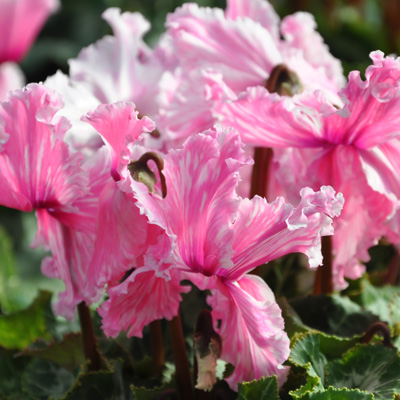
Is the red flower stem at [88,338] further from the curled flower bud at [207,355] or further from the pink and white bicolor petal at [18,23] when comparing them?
the pink and white bicolor petal at [18,23]

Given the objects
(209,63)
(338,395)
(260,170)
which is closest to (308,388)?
(338,395)

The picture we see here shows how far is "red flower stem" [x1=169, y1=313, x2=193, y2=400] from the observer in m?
0.69

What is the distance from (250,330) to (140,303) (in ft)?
0.30

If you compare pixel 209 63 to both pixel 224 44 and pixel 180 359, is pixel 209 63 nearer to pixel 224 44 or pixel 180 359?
pixel 224 44

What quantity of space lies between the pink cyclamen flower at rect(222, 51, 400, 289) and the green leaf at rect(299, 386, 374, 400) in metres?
0.17

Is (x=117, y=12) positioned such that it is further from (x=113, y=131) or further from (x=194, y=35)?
(x=113, y=131)

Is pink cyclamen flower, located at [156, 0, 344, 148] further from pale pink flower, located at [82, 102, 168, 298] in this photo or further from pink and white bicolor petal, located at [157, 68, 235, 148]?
pale pink flower, located at [82, 102, 168, 298]

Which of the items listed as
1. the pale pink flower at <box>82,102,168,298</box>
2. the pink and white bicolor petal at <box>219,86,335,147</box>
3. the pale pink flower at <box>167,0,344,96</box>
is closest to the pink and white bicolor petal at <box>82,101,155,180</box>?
the pale pink flower at <box>82,102,168,298</box>

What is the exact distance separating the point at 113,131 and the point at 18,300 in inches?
20.9

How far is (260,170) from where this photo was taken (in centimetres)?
77

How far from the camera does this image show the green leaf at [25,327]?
0.89 metres

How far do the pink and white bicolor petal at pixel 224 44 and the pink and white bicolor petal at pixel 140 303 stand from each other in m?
0.26

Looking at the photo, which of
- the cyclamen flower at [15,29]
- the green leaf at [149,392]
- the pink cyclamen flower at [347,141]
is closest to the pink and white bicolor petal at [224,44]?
the pink cyclamen flower at [347,141]

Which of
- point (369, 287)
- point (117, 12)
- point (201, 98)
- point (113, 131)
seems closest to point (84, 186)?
point (113, 131)
